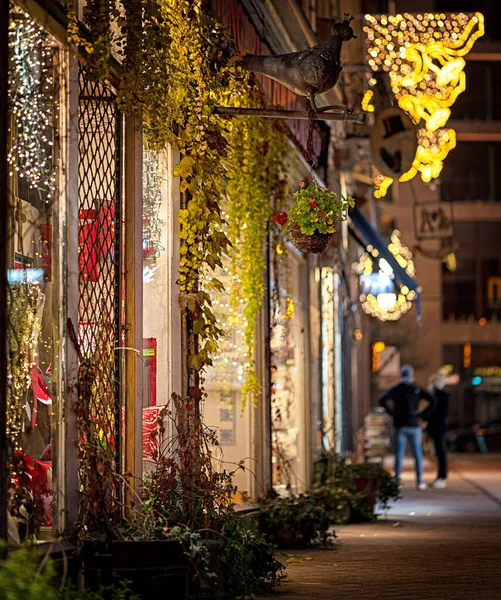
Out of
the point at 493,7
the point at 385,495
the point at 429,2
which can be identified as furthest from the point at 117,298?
the point at 493,7

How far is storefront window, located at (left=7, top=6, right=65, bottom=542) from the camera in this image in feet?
23.4

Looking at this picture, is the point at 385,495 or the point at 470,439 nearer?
A: the point at 385,495

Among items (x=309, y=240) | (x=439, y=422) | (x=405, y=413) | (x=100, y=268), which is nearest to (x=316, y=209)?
(x=309, y=240)

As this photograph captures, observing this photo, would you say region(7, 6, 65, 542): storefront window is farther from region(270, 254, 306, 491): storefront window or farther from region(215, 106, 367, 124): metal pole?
region(270, 254, 306, 491): storefront window

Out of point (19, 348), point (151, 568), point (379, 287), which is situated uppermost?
point (379, 287)

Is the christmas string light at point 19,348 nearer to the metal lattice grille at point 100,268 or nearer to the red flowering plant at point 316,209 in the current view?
the metal lattice grille at point 100,268

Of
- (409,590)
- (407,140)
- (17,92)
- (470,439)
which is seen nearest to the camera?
(17,92)

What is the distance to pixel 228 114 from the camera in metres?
10.1

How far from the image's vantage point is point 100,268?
28.2ft

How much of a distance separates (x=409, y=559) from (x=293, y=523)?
144 centimetres

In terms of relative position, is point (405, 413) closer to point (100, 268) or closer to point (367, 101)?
point (367, 101)

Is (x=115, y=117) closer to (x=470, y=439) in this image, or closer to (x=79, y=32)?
(x=79, y=32)

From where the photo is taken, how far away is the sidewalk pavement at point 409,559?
29.9 feet

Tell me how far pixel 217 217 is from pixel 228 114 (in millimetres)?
817
